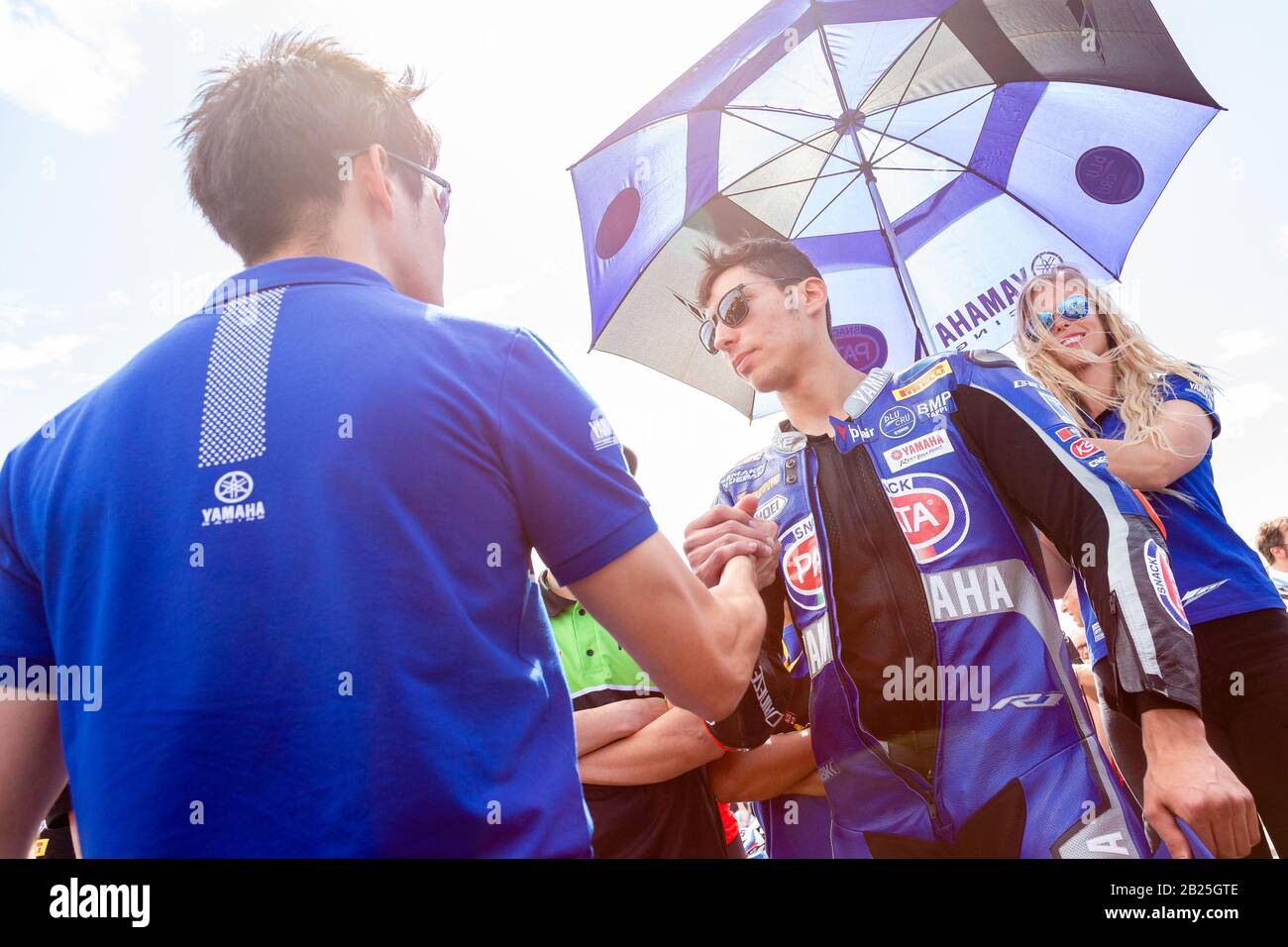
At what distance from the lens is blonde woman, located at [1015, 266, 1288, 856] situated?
2.78 metres

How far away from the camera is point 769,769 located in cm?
297

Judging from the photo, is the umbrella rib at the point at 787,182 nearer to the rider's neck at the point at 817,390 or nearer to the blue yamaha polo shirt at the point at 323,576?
the rider's neck at the point at 817,390

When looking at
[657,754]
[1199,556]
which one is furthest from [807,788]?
[1199,556]

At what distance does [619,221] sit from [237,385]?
3.31 meters

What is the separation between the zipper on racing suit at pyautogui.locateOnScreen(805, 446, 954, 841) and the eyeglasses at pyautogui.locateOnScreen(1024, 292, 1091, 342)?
1.65 meters

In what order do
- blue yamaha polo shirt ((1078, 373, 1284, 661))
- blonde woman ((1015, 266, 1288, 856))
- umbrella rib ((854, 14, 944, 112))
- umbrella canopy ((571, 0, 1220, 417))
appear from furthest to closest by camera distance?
umbrella rib ((854, 14, 944, 112)) → umbrella canopy ((571, 0, 1220, 417)) → blue yamaha polo shirt ((1078, 373, 1284, 661)) → blonde woman ((1015, 266, 1288, 856))

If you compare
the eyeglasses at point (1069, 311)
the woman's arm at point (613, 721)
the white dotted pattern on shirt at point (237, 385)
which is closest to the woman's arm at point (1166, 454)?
the eyeglasses at point (1069, 311)

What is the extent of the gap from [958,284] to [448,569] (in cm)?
433

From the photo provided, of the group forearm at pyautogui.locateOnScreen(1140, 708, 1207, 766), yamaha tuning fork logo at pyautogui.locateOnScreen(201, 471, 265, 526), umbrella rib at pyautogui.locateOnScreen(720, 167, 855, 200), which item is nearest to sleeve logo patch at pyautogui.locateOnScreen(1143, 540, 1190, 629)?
forearm at pyautogui.locateOnScreen(1140, 708, 1207, 766)

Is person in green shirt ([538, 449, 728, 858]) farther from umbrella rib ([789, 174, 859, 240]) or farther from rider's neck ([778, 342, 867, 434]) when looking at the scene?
umbrella rib ([789, 174, 859, 240])

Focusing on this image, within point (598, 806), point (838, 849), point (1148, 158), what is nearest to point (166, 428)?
point (838, 849)

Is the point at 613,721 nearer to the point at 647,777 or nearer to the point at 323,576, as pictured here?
the point at 647,777

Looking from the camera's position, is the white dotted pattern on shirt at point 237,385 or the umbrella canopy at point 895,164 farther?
the umbrella canopy at point 895,164

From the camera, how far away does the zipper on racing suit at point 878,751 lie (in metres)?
2.08
